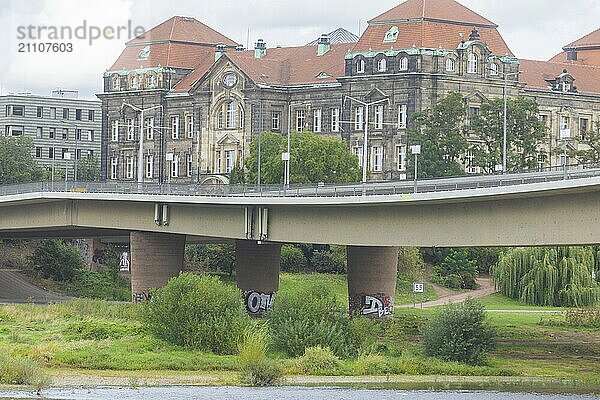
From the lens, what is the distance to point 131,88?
186m

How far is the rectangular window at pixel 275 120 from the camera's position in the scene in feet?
561

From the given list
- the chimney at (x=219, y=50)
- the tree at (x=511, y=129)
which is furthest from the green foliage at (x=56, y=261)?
the chimney at (x=219, y=50)

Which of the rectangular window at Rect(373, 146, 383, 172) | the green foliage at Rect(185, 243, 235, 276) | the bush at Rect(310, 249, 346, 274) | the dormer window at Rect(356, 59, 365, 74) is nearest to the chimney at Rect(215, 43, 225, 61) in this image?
the dormer window at Rect(356, 59, 365, 74)

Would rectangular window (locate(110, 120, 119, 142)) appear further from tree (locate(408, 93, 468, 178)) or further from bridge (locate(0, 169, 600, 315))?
bridge (locate(0, 169, 600, 315))

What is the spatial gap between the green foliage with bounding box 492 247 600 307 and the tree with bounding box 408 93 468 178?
110 ft

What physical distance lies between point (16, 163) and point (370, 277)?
87266 millimetres

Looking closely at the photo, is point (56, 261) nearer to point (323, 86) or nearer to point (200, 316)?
point (323, 86)

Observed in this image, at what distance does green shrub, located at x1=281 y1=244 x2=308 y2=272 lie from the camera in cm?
13038

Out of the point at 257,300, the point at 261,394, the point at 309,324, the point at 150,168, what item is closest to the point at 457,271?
the point at 257,300

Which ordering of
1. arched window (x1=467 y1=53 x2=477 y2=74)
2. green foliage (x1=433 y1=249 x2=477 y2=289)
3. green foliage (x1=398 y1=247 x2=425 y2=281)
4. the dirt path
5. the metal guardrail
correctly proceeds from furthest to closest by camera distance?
arched window (x1=467 y1=53 x2=477 y2=74), green foliage (x1=433 y1=249 x2=477 y2=289), green foliage (x1=398 y1=247 x2=425 y2=281), the dirt path, the metal guardrail

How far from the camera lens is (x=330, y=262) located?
429ft

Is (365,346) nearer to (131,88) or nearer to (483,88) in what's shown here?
(483,88)

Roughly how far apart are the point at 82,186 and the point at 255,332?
1208 inches

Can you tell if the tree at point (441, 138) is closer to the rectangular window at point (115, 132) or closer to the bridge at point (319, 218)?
the bridge at point (319, 218)
